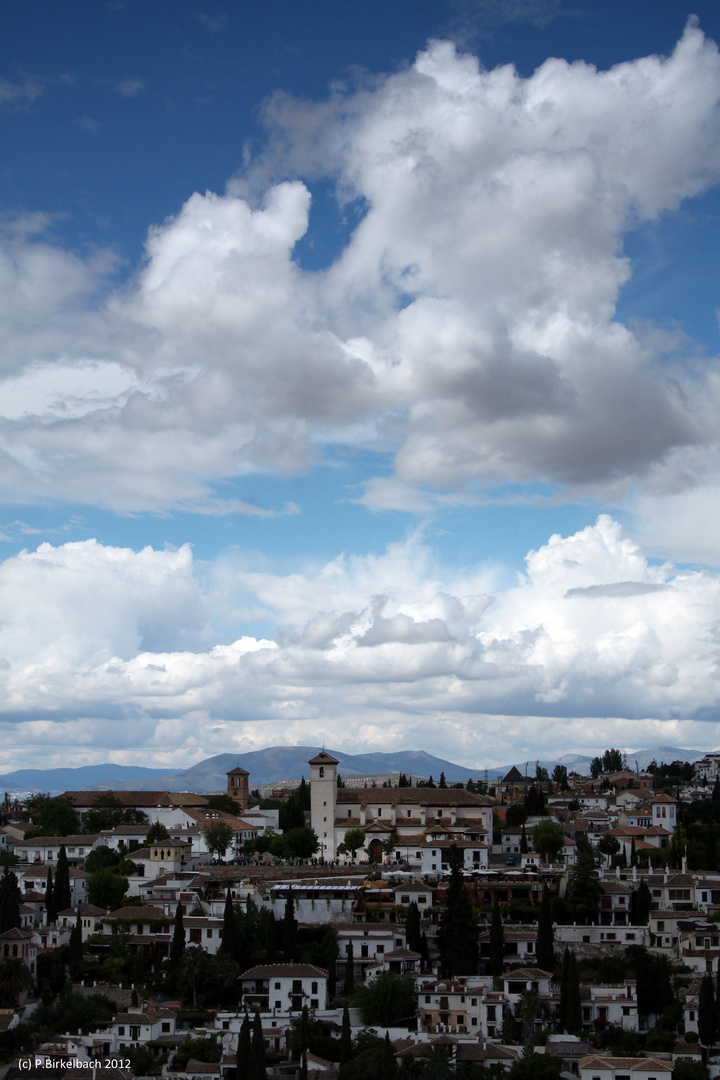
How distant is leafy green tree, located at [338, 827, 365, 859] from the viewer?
72.2m

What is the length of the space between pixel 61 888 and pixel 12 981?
8.69 metres

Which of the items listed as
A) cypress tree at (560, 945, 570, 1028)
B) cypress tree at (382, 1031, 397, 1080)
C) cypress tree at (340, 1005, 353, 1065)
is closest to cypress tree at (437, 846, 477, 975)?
cypress tree at (560, 945, 570, 1028)

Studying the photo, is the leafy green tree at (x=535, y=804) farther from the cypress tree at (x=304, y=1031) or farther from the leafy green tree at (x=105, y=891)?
the cypress tree at (x=304, y=1031)

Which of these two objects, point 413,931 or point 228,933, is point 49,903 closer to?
point 228,933

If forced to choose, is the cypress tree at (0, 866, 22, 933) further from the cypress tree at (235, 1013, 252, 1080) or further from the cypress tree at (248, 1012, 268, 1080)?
the cypress tree at (248, 1012, 268, 1080)

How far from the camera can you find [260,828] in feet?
273

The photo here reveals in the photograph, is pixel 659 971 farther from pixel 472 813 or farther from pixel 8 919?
pixel 8 919

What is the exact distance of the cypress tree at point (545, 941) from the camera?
175ft

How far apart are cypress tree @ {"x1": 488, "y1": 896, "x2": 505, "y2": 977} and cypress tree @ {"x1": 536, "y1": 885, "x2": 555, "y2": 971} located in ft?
5.87

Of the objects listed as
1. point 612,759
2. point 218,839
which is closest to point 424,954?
point 218,839

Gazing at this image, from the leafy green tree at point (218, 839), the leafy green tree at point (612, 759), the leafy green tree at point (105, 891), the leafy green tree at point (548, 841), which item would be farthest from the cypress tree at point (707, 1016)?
the leafy green tree at point (612, 759)

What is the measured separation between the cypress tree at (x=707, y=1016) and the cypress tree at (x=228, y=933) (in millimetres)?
21370

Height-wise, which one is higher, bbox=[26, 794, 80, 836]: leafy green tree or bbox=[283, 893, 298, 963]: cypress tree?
bbox=[26, 794, 80, 836]: leafy green tree

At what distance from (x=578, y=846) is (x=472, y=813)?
10.1 meters
